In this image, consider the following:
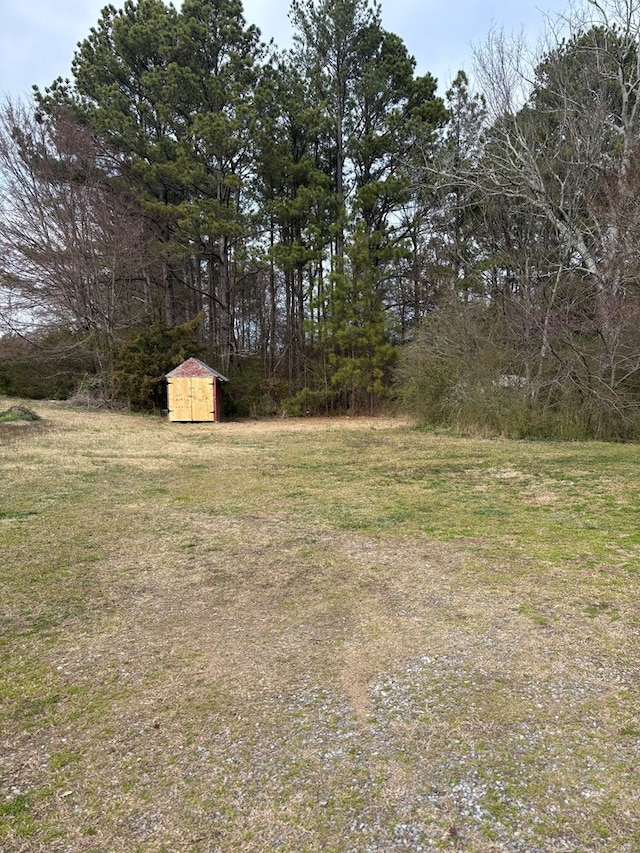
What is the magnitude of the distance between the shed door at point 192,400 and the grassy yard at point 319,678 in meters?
12.9

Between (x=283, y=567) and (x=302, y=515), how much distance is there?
1.59 meters

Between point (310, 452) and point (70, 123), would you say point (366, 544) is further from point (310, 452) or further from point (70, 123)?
point (70, 123)

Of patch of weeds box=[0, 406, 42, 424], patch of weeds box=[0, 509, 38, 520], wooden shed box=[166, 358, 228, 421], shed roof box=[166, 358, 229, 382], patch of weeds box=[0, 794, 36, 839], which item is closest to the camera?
patch of weeds box=[0, 794, 36, 839]

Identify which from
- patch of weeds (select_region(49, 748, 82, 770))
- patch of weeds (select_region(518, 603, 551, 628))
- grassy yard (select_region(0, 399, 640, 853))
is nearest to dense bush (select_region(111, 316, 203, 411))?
grassy yard (select_region(0, 399, 640, 853))

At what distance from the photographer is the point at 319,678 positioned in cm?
258

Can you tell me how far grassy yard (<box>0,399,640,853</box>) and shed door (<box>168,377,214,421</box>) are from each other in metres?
12.9

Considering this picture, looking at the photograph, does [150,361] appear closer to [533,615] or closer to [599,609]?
[533,615]

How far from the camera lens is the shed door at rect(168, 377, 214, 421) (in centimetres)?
1880

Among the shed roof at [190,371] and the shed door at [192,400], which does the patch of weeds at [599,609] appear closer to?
the shed door at [192,400]

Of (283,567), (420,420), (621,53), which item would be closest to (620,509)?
(283,567)

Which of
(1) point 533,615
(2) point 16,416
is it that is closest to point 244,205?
(2) point 16,416

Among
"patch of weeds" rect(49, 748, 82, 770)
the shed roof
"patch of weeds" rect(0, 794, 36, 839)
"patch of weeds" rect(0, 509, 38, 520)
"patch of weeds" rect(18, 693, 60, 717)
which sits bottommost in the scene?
"patch of weeds" rect(0, 794, 36, 839)

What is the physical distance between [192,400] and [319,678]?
55.7ft

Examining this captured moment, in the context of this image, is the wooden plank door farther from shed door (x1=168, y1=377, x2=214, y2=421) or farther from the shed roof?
the shed roof
